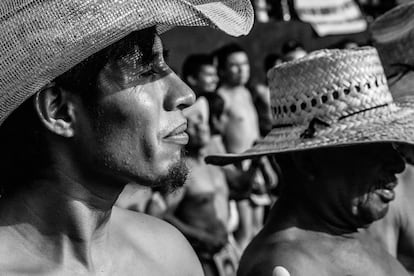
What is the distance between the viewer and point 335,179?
3.49 meters

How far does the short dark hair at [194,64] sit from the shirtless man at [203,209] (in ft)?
3.72

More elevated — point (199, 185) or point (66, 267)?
point (66, 267)

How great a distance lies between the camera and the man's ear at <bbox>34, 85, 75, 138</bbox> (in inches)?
96.4

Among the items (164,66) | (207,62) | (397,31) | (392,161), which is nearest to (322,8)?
(207,62)

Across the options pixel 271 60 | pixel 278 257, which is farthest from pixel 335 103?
pixel 271 60

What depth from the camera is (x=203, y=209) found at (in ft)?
20.1

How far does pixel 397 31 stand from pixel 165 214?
6.87ft

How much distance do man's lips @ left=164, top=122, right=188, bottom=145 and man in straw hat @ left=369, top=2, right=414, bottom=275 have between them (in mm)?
1786

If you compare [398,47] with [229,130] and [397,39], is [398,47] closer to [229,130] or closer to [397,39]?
[397,39]

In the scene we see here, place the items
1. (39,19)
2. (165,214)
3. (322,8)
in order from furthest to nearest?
1. (322,8)
2. (165,214)
3. (39,19)

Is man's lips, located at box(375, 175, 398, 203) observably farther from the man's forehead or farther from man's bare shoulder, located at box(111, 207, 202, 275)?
the man's forehead

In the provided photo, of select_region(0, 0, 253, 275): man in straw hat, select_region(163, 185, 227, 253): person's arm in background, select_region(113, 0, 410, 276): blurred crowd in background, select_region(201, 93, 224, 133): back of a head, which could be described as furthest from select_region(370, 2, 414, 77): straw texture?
select_region(201, 93, 224, 133): back of a head

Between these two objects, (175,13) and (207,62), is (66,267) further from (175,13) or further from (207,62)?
(207,62)

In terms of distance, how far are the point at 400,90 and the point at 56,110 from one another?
2.23m
